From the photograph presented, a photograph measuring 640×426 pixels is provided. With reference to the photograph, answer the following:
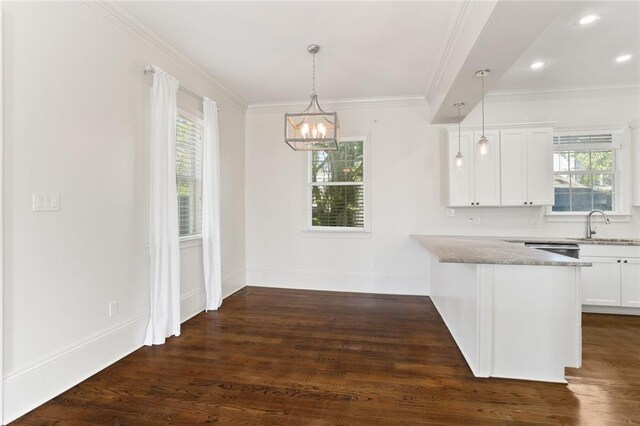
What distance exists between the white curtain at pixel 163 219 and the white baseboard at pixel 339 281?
6.95 ft

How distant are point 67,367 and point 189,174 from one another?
88.7 inches

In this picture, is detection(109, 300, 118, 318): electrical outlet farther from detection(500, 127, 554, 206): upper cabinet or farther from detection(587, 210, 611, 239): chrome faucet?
detection(587, 210, 611, 239): chrome faucet

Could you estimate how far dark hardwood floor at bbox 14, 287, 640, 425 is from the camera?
6.62 feet

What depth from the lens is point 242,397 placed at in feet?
7.29

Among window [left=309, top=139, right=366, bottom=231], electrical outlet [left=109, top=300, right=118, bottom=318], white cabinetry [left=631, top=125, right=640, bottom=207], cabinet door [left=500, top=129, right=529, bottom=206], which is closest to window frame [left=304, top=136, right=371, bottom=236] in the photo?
window [left=309, top=139, right=366, bottom=231]

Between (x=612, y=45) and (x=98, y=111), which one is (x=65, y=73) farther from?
(x=612, y=45)

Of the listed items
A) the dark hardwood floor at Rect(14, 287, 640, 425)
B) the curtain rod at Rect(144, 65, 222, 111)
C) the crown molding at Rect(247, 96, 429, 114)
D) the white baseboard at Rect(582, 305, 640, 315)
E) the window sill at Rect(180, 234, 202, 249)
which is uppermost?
the crown molding at Rect(247, 96, 429, 114)

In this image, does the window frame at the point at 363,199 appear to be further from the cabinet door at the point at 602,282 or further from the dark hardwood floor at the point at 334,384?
the cabinet door at the point at 602,282

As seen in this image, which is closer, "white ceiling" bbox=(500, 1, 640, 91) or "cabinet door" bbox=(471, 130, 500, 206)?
"white ceiling" bbox=(500, 1, 640, 91)

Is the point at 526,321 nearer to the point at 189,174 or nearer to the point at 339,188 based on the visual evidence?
the point at 339,188

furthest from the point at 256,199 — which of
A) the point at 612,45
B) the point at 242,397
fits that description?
the point at 612,45

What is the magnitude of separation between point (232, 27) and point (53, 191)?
211 centimetres

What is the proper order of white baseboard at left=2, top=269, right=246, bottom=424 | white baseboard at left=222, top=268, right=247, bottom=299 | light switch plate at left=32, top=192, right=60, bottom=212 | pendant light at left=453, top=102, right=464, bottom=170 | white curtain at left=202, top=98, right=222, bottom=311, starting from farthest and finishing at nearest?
white baseboard at left=222, top=268, right=247, bottom=299, white curtain at left=202, top=98, right=222, bottom=311, pendant light at left=453, top=102, right=464, bottom=170, light switch plate at left=32, top=192, right=60, bottom=212, white baseboard at left=2, top=269, right=246, bottom=424

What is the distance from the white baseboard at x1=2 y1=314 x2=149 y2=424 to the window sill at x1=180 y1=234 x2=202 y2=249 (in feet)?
3.12
